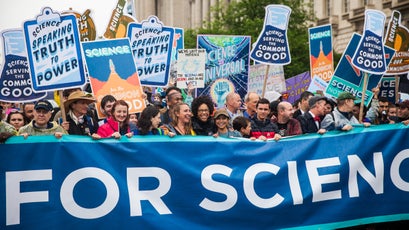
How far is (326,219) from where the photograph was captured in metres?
6.11

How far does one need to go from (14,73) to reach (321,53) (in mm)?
5974

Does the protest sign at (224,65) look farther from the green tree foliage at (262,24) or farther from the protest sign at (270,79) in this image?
the green tree foliage at (262,24)

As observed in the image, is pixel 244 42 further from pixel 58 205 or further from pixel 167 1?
pixel 167 1

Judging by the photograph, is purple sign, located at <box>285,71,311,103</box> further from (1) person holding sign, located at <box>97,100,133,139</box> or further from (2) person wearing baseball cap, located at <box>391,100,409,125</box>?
(1) person holding sign, located at <box>97,100,133,139</box>

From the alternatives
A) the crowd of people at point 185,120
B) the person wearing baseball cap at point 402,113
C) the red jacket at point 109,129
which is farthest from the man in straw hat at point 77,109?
the person wearing baseball cap at point 402,113

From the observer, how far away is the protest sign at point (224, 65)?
1136 cm

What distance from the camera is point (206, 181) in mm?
5879

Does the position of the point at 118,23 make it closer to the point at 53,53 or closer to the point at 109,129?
the point at 53,53

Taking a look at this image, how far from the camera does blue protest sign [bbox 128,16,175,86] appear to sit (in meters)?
9.35

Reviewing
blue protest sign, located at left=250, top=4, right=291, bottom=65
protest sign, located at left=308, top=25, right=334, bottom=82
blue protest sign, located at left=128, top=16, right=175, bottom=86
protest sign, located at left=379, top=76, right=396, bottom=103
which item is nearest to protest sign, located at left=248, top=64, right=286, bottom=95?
protest sign, located at left=308, top=25, right=334, bottom=82

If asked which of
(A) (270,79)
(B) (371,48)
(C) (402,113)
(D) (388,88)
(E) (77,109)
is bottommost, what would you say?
(C) (402,113)

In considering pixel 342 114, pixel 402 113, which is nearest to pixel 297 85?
pixel 402 113

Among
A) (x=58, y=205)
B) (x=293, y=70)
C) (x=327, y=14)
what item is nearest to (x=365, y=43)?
(x=58, y=205)

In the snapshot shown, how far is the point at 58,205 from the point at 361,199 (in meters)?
2.99
